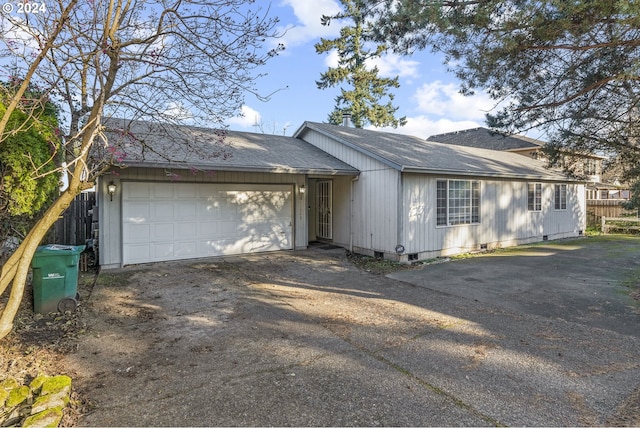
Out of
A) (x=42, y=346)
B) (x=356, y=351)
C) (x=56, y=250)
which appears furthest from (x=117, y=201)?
(x=356, y=351)

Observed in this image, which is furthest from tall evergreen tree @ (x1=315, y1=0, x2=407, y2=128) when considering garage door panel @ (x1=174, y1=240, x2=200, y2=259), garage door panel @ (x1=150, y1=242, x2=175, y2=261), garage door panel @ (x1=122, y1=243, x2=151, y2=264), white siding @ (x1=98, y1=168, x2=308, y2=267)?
garage door panel @ (x1=122, y1=243, x2=151, y2=264)

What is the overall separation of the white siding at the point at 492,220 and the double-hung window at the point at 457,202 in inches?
7.3

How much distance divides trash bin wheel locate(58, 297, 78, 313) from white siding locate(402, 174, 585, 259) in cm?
709

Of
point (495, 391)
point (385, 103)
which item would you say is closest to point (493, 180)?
point (495, 391)

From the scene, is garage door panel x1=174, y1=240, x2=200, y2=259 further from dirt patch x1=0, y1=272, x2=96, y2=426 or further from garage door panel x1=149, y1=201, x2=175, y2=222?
dirt patch x1=0, y1=272, x2=96, y2=426

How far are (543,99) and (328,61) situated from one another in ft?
66.9

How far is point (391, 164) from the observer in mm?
9328

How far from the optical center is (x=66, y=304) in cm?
528

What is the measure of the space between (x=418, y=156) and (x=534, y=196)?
18.7 ft

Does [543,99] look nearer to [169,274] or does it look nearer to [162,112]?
[162,112]

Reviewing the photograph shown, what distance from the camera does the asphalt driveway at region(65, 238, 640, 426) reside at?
9.95 ft

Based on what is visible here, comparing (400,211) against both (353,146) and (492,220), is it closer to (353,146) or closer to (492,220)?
(353,146)

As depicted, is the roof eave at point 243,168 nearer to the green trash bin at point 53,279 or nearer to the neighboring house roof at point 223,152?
the neighboring house roof at point 223,152

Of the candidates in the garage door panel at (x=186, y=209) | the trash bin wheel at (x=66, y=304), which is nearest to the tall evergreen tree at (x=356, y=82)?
the garage door panel at (x=186, y=209)
